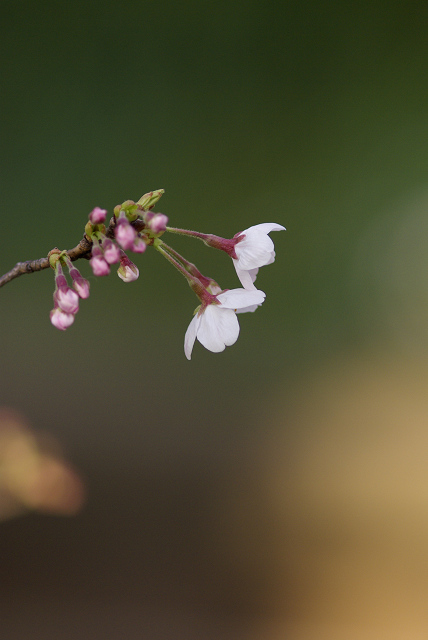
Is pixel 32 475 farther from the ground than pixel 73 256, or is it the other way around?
pixel 73 256

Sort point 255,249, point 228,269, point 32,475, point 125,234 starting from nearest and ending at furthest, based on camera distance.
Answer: point 125,234 < point 255,249 < point 32,475 < point 228,269

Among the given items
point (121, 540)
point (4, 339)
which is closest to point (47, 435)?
point (121, 540)

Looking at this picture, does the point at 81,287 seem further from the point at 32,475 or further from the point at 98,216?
the point at 32,475

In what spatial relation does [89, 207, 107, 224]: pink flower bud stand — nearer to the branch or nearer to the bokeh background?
the branch

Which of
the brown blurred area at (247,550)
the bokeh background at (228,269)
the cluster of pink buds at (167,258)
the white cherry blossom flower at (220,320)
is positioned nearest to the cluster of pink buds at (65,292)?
the cluster of pink buds at (167,258)

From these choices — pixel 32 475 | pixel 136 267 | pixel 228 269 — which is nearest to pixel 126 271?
pixel 136 267

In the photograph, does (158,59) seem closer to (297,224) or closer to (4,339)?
(297,224)

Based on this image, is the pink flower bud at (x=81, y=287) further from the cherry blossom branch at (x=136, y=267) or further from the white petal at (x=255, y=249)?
the white petal at (x=255, y=249)

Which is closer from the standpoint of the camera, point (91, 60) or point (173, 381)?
point (173, 381)
